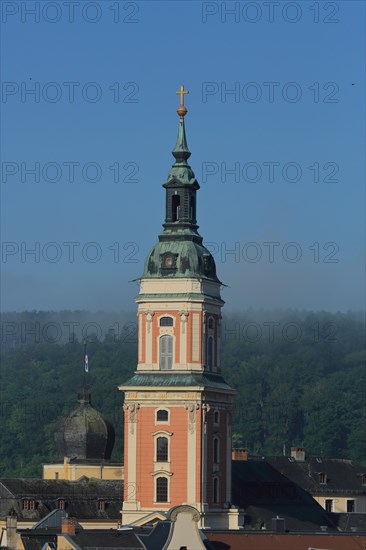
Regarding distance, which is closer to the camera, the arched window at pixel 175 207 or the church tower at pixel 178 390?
the church tower at pixel 178 390

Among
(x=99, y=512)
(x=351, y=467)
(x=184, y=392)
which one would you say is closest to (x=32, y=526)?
(x=99, y=512)

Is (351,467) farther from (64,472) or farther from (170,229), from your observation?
(170,229)

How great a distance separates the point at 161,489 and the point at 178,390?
548cm

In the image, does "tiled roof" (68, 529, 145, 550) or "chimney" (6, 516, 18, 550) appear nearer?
"tiled roof" (68, 529, 145, 550)

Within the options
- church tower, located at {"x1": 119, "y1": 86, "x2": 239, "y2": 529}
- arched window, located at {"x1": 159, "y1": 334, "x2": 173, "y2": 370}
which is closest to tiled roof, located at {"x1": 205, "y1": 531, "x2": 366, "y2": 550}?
church tower, located at {"x1": 119, "y1": 86, "x2": 239, "y2": 529}

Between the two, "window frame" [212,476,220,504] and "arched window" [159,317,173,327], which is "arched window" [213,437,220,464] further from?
"arched window" [159,317,173,327]

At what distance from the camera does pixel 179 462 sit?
132875 mm

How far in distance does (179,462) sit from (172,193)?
50.3 ft

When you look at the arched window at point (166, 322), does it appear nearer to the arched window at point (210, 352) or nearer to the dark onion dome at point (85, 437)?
the arched window at point (210, 352)

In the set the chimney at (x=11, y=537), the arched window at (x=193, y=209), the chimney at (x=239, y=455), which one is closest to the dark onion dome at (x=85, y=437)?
the chimney at (x=239, y=455)

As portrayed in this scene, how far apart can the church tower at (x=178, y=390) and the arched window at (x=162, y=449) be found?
55mm

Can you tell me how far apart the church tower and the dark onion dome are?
63.1 ft

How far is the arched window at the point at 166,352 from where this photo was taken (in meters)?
134

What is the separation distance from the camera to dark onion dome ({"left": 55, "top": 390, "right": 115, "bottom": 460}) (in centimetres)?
15425
